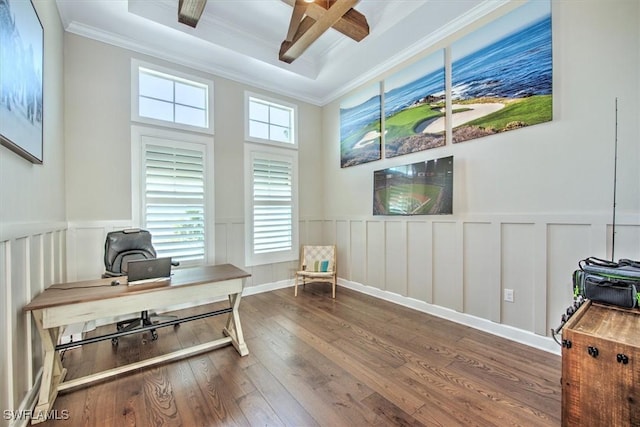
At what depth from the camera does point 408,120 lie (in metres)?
3.18

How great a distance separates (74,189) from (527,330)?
4509mm

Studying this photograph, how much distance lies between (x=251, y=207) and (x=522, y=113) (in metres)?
3.23

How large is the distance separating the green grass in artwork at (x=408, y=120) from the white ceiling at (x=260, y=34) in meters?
0.67

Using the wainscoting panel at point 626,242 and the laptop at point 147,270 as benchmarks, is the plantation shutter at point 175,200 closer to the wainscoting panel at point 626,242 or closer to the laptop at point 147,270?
the laptop at point 147,270

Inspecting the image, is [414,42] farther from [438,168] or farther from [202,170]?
[202,170]

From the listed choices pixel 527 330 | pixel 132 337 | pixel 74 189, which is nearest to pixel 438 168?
pixel 527 330

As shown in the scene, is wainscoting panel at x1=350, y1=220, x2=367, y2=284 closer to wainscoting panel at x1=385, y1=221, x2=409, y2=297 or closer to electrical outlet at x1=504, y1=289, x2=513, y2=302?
wainscoting panel at x1=385, y1=221, x2=409, y2=297

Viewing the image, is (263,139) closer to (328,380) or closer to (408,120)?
(408,120)

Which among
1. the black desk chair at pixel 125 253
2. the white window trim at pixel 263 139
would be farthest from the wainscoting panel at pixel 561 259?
the black desk chair at pixel 125 253

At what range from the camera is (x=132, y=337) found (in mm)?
2520

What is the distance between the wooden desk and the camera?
1568 mm

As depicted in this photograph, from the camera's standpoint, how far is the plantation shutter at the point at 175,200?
3.03 m

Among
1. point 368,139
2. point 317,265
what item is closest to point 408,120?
point 368,139

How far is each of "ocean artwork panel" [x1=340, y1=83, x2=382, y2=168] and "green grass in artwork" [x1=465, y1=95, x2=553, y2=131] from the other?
4.47ft
